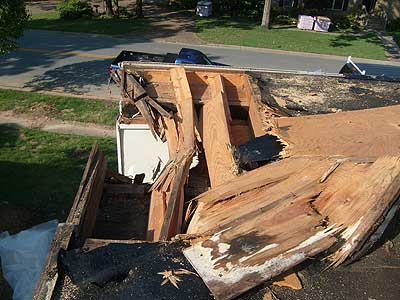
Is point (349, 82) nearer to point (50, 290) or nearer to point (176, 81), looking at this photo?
point (176, 81)

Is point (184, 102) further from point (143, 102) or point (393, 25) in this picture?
point (393, 25)

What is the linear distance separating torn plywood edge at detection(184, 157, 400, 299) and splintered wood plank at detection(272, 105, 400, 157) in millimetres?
374

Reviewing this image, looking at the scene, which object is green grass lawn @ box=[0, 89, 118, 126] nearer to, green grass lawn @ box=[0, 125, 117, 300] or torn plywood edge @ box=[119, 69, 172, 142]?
green grass lawn @ box=[0, 125, 117, 300]

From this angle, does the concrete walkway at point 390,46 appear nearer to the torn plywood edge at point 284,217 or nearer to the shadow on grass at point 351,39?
the shadow on grass at point 351,39

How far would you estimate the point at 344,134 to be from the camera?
485cm

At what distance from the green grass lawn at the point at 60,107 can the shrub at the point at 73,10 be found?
45.1 ft

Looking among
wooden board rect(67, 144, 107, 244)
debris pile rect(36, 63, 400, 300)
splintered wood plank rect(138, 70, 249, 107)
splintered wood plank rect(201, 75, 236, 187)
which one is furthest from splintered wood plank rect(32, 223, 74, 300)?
splintered wood plank rect(138, 70, 249, 107)

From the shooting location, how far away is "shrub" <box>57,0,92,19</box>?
28156 millimetres

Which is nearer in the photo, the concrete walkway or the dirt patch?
the dirt patch

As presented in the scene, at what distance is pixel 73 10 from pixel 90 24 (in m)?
2.78

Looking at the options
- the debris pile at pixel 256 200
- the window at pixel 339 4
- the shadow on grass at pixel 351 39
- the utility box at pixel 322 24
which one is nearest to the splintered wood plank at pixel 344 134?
the debris pile at pixel 256 200

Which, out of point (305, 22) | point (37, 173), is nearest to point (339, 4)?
point (305, 22)

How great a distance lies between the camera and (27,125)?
13.8 m

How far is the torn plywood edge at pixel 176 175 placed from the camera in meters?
4.10
